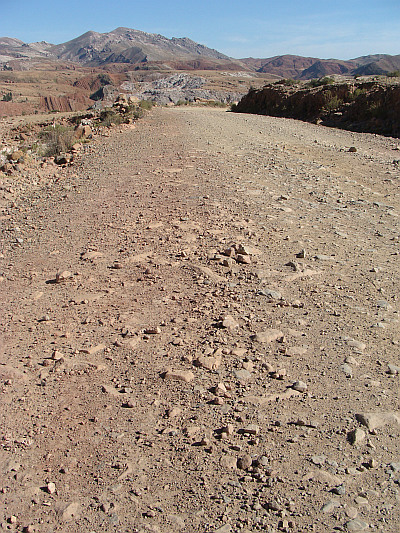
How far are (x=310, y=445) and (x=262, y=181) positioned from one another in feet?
17.4

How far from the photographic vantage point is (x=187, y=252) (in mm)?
5008

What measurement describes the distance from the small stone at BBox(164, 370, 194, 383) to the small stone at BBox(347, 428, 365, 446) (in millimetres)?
1052

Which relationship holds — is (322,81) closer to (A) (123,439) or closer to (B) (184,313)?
(B) (184,313)

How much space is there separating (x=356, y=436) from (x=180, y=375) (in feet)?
3.81

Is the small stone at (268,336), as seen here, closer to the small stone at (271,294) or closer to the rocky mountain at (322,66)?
the small stone at (271,294)

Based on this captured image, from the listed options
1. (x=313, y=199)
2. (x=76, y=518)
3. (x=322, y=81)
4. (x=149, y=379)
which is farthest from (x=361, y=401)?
(x=322, y=81)

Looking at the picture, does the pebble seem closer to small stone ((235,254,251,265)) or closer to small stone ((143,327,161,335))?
small stone ((143,327,161,335))

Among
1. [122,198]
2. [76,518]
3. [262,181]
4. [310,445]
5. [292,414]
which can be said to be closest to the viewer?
[76,518]

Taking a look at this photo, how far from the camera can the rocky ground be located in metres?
2.40

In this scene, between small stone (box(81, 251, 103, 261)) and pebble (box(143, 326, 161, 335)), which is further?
small stone (box(81, 251, 103, 261))

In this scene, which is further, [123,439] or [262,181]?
[262,181]

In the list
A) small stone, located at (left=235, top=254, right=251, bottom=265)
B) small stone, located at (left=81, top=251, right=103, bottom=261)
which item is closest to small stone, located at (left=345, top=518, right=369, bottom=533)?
small stone, located at (left=235, top=254, right=251, bottom=265)

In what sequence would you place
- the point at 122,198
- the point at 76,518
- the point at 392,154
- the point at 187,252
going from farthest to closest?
1. the point at 392,154
2. the point at 122,198
3. the point at 187,252
4. the point at 76,518

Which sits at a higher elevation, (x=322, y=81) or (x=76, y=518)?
(x=322, y=81)
